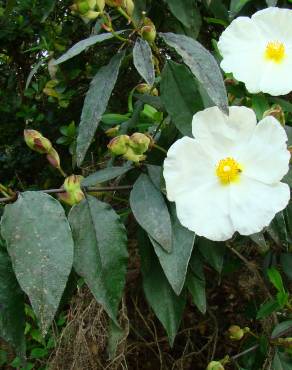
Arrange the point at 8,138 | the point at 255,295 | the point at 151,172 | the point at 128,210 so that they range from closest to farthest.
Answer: the point at 151,172
the point at 128,210
the point at 255,295
the point at 8,138

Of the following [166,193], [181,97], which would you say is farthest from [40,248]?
[181,97]

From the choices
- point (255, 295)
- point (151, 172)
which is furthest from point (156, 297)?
point (255, 295)

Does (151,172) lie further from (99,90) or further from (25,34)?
(25,34)

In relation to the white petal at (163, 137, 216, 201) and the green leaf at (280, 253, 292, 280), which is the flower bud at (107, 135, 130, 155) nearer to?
the white petal at (163, 137, 216, 201)

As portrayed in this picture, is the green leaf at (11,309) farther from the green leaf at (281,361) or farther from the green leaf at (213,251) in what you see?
the green leaf at (281,361)

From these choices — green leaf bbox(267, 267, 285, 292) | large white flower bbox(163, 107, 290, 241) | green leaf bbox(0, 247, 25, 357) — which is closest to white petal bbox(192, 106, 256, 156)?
large white flower bbox(163, 107, 290, 241)

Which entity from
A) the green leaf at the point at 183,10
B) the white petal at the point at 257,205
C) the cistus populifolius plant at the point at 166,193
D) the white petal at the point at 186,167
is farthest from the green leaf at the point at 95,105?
the green leaf at the point at 183,10

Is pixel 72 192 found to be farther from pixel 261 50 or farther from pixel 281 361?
pixel 281 361

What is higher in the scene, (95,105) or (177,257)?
(95,105)
